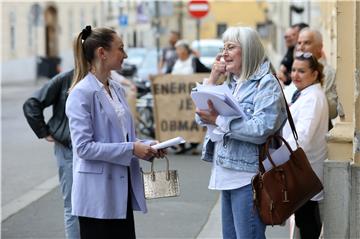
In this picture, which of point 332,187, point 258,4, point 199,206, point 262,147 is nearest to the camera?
point 262,147

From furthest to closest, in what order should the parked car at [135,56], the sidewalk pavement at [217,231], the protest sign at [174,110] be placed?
the parked car at [135,56] → the protest sign at [174,110] → the sidewalk pavement at [217,231]

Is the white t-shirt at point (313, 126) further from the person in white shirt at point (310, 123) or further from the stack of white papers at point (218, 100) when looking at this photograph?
the stack of white papers at point (218, 100)

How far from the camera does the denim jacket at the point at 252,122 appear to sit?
5008 millimetres

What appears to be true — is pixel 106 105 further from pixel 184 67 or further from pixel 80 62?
pixel 184 67

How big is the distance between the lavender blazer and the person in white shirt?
158 centimetres

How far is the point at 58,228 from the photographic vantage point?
8812 mm

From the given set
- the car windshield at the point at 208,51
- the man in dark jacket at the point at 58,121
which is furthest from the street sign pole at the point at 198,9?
the man in dark jacket at the point at 58,121

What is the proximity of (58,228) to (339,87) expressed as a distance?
3.52 metres

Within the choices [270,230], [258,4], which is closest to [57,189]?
[270,230]

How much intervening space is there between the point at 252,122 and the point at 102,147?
828mm

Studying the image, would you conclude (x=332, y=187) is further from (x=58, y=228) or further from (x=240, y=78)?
(x=58, y=228)

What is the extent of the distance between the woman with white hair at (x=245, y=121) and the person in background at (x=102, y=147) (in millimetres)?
378

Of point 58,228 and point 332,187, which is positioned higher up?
point 332,187

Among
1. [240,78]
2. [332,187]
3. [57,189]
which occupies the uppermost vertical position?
[240,78]
